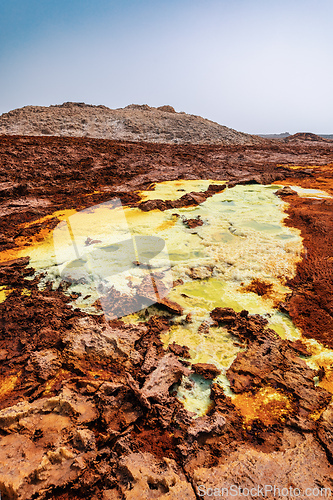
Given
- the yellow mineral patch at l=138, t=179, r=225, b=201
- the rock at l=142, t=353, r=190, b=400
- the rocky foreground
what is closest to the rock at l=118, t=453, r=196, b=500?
the rocky foreground

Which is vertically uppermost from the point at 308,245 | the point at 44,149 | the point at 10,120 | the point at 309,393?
the point at 10,120

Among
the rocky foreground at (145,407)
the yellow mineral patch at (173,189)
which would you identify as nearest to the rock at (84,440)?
the rocky foreground at (145,407)

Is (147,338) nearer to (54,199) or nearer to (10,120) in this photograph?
(54,199)

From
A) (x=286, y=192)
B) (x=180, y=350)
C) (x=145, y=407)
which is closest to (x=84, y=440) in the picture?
(x=145, y=407)

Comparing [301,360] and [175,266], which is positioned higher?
[175,266]

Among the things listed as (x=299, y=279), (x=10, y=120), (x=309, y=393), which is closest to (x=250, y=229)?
(x=299, y=279)

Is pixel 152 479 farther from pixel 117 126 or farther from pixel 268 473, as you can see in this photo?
pixel 117 126
